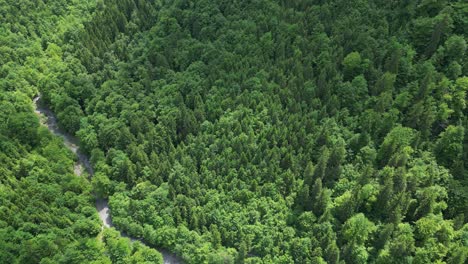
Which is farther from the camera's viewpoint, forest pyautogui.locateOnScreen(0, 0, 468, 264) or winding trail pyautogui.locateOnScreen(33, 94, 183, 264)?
winding trail pyautogui.locateOnScreen(33, 94, 183, 264)

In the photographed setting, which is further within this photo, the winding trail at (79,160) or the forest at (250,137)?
the winding trail at (79,160)

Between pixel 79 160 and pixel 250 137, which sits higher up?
pixel 250 137

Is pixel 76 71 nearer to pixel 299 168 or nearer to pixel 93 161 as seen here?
pixel 93 161

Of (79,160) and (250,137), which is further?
(79,160)

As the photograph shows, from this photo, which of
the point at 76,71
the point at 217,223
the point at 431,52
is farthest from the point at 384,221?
the point at 76,71
